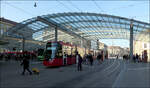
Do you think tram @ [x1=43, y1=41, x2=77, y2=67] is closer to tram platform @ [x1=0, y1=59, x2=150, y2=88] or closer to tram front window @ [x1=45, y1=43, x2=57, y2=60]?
tram front window @ [x1=45, y1=43, x2=57, y2=60]

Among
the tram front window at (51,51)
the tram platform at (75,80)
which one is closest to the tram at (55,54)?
the tram front window at (51,51)

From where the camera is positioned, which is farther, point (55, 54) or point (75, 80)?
point (55, 54)

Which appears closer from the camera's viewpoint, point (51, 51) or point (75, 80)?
point (75, 80)

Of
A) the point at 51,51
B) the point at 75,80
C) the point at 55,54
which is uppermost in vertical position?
the point at 51,51

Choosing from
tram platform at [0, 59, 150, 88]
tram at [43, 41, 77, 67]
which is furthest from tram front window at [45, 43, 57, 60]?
tram platform at [0, 59, 150, 88]

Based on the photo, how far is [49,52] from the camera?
2317 cm

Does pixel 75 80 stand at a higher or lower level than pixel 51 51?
lower

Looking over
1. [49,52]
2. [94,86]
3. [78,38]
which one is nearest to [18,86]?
[94,86]

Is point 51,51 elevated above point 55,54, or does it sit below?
above

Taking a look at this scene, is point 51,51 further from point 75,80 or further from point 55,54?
point 75,80

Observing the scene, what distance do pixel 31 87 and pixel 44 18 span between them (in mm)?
27919

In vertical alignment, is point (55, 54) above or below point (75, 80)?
above

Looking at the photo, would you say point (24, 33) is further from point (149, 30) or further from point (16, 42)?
point (149, 30)

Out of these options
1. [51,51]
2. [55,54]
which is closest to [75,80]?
[55,54]
